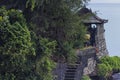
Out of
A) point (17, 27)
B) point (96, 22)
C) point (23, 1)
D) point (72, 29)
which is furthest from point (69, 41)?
point (96, 22)

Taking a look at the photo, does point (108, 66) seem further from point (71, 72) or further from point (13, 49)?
point (13, 49)

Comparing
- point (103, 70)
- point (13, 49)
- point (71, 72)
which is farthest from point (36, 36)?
point (103, 70)

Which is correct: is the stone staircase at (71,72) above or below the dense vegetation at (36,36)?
below

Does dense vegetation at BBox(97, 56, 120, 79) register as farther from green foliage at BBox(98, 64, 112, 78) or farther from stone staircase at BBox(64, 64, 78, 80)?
stone staircase at BBox(64, 64, 78, 80)

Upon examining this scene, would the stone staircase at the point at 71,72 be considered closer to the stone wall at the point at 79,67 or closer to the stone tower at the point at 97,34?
the stone wall at the point at 79,67

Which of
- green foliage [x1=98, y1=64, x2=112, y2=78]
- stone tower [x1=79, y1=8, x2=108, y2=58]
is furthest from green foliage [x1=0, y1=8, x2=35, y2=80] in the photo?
green foliage [x1=98, y1=64, x2=112, y2=78]

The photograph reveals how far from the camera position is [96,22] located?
21.8 meters

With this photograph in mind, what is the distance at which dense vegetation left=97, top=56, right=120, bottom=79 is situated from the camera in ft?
71.8

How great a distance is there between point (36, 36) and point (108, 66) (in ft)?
29.5

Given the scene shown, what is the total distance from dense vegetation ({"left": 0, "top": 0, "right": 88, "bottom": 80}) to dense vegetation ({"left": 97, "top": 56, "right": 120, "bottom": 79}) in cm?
567

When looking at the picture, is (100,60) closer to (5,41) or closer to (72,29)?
(72,29)

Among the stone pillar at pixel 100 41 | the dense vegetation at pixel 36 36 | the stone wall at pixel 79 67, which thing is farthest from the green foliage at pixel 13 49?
the stone pillar at pixel 100 41

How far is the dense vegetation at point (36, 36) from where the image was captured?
42.1 feet

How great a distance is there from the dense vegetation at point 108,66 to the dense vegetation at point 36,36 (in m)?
5.67
